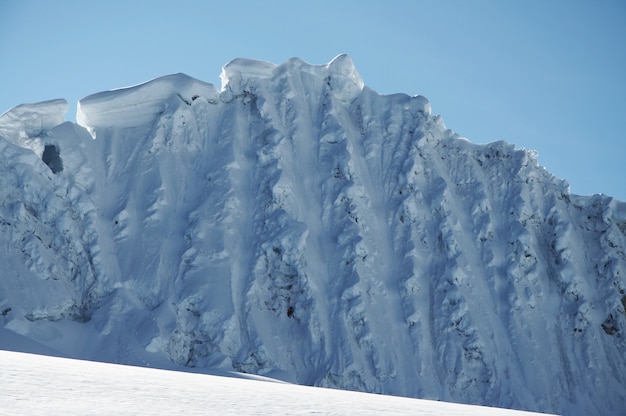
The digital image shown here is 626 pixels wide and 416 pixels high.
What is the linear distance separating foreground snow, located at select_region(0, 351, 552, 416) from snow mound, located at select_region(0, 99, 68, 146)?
28675mm

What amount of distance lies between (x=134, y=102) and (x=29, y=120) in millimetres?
5074

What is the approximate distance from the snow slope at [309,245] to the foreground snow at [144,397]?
20.8m

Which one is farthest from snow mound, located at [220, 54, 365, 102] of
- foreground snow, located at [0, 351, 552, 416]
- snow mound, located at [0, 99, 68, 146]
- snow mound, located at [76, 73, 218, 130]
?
foreground snow, located at [0, 351, 552, 416]

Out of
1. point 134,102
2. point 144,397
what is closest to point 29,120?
point 134,102

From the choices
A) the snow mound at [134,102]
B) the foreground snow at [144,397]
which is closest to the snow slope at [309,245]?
the snow mound at [134,102]

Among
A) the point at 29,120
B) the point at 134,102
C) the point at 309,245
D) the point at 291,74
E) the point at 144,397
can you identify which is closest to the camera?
the point at 144,397

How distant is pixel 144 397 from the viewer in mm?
6691

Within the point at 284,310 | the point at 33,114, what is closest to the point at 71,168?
the point at 33,114

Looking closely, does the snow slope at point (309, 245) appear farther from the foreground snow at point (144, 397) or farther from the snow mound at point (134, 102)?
the foreground snow at point (144, 397)

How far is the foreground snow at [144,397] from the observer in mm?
6023

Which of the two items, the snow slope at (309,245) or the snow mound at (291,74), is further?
the snow mound at (291,74)

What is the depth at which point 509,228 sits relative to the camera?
37531mm

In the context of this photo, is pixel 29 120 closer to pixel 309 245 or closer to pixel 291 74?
pixel 291 74

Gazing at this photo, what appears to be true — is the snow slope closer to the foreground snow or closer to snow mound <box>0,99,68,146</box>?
snow mound <box>0,99,68,146</box>
